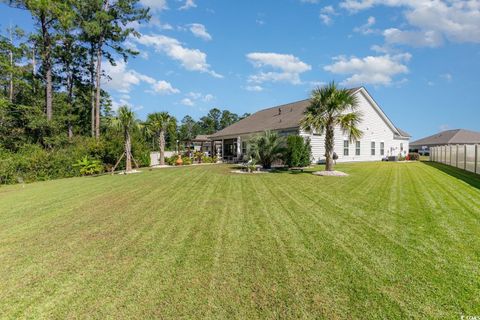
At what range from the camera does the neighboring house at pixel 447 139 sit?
40100mm

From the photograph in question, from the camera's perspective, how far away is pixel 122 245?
4.09m

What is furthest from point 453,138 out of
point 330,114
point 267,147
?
point 267,147

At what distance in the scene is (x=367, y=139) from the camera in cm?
2291

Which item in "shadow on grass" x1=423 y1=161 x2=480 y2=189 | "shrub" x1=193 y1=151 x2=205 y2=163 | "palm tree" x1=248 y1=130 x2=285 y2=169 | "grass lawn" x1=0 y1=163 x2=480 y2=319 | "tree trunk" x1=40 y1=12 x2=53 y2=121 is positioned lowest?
"grass lawn" x1=0 y1=163 x2=480 y2=319

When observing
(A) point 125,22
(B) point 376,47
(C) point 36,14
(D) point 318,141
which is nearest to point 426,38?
(B) point 376,47

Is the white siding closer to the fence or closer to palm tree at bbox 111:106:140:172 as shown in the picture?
the fence

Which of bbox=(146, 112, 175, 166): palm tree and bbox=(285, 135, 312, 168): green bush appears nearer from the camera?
bbox=(285, 135, 312, 168): green bush

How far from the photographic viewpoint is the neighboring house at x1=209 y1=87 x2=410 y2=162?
64.1 feet

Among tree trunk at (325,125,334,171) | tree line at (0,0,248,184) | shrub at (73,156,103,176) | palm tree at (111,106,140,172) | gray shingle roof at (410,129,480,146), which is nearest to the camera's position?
tree trunk at (325,125,334,171)

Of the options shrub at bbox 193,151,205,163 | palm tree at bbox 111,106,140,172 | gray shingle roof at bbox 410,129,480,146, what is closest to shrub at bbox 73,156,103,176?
palm tree at bbox 111,106,140,172

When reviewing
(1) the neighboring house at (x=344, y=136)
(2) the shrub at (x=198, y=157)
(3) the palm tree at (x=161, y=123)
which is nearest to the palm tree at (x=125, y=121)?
(3) the palm tree at (x=161, y=123)

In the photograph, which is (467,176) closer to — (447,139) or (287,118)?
(287,118)

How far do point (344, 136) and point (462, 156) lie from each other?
26.7 ft

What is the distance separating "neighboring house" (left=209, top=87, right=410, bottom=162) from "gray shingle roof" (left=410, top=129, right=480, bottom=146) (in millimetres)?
21582
